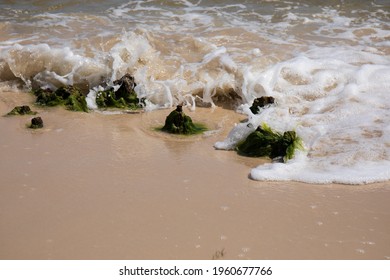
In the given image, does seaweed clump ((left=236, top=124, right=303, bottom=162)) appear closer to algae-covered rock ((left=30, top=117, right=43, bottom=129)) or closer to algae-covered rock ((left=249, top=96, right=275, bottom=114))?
algae-covered rock ((left=249, top=96, right=275, bottom=114))

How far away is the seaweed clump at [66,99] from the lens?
502cm

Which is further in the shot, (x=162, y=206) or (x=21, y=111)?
(x=21, y=111)

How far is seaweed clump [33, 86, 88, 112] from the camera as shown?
198 inches

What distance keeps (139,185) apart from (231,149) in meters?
1.09

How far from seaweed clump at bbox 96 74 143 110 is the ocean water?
100mm

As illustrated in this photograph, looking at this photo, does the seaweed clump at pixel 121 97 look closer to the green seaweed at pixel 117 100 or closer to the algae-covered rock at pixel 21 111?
the green seaweed at pixel 117 100

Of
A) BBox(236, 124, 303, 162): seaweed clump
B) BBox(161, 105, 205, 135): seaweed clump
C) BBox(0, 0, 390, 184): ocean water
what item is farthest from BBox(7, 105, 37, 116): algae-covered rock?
BBox(236, 124, 303, 162): seaweed clump

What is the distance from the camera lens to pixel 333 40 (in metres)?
7.26

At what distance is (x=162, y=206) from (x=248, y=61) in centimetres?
358

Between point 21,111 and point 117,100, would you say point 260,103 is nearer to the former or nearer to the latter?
point 117,100

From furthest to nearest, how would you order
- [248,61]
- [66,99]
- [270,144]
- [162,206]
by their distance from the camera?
[248,61] < [66,99] < [270,144] < [162,206]

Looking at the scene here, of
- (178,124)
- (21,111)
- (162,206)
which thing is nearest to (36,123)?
(21,111)

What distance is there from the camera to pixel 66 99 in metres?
5.13
